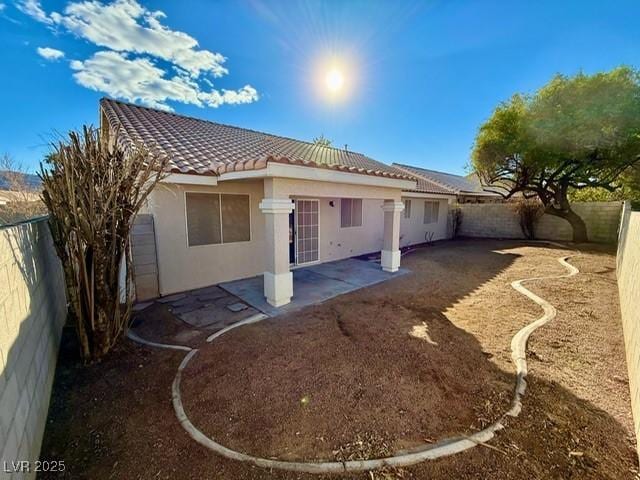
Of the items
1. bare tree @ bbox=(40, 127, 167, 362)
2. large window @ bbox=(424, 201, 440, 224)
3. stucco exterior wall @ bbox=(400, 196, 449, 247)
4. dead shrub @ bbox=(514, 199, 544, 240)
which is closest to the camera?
bare tree @ bbox=(40, 127, 167, 362)

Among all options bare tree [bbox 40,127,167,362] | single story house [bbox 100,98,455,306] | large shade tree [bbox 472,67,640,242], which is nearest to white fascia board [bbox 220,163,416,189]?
single story house [bbox 100,98,455,306]

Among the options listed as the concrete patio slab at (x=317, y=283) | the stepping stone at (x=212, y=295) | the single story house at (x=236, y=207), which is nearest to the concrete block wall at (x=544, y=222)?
the single story house at (x=236, y=207)

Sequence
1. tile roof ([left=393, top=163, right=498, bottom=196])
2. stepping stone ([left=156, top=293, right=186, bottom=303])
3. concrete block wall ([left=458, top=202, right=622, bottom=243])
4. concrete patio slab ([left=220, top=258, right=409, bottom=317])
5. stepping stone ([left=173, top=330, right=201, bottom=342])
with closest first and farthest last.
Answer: stepping stone ([left=173, top=330, right=201, bottom=342]) → concrete patio slab ([left=220, top=258, right=409, bottom=317]) → stepping stone ([left=156, top=293, right=186, bottom=303]) → concrete block wall ([left=458, top=202, right=622, bottom=243]) → tile roof ([left=393, top=163, right=498, bottom=196])

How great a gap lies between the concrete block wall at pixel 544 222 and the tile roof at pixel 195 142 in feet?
38.0

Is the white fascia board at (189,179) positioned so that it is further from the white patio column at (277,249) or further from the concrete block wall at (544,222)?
the concrete block wall at (544,222)

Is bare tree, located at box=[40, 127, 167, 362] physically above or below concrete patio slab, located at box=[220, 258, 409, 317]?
above

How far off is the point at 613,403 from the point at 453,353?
1729mm

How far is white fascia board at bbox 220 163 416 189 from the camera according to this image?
17.0 feet

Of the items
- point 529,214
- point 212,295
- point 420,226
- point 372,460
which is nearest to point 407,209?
point 420,226

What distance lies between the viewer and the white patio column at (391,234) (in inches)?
352

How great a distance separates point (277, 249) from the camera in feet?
19.1

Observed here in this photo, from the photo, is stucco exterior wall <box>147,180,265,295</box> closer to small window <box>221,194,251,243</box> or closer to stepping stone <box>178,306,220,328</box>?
small window <box>221,194,251,243</box>

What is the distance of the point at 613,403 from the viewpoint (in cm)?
315

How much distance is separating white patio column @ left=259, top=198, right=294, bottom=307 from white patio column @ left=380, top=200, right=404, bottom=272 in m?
4.24
